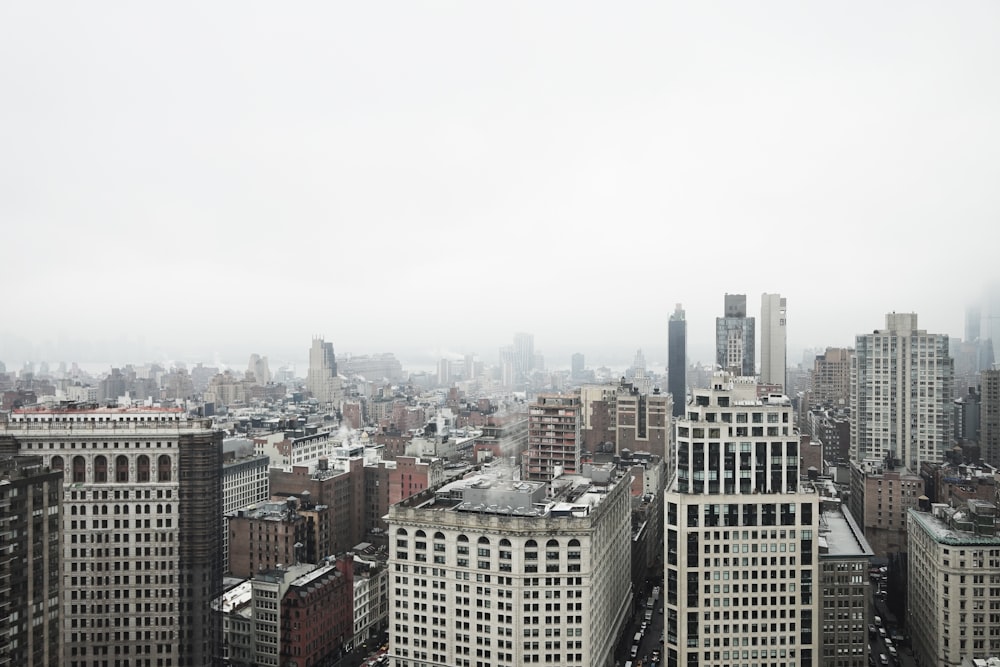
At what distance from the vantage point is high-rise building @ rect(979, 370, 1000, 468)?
125 ft

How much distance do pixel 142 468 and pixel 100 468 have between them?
112cm

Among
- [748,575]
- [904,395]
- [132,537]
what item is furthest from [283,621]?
[904,395]

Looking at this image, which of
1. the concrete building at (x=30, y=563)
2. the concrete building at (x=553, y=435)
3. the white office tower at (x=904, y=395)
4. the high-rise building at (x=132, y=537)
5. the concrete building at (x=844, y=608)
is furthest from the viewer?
the white office tower at (x=904, y=395)

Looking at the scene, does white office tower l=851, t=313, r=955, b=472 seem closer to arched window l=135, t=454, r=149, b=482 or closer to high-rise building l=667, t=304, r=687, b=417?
high-rise building l=667, t=304, r=687, b=417

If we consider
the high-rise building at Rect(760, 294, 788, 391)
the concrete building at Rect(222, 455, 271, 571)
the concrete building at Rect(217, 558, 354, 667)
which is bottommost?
the concrete building at Rect(217, 558, 354, 667)

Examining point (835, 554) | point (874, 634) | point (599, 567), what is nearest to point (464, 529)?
point (599, 567)

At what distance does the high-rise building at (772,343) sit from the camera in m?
55.2

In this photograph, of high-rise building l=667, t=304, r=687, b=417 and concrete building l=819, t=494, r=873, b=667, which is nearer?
concrete building l=819, t=494, r=873, b=667

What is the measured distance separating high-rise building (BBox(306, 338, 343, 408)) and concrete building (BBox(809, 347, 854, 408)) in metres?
36.8

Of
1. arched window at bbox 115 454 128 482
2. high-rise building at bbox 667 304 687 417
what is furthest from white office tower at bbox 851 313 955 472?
arched window at bbox 115 454 128 482

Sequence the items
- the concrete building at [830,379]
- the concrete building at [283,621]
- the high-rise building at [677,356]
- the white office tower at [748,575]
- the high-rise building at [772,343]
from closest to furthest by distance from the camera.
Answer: the white office tower at [748,575] < the concrete building at [283,621] < the high-rise building at [677,356] < the concrete building at [830,379] < the high-rise building at [772,343]

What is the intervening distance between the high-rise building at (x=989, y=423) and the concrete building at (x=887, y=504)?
32.0ft

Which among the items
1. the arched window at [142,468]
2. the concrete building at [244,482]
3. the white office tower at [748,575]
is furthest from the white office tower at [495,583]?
the concrete building at [244,482]

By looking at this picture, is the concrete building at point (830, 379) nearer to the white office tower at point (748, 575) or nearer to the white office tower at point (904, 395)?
the white office tower at point (904, 395)
